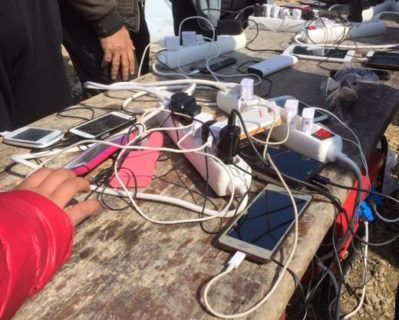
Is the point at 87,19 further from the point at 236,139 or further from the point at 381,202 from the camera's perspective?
the point at 381,202

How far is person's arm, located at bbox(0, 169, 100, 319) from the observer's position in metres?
0.51

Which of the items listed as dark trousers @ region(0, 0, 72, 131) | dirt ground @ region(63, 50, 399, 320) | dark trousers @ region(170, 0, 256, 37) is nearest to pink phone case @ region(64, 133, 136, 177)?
dark trousers @ region(0, 0, 72, 131)

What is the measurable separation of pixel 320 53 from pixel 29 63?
1.00 metres

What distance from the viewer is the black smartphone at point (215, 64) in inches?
53.5

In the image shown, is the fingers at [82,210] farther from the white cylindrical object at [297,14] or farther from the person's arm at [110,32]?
the white cylindrical object at [297,14]

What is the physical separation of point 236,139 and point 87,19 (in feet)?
3.45

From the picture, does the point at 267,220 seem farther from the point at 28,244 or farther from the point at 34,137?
the point at 34,137

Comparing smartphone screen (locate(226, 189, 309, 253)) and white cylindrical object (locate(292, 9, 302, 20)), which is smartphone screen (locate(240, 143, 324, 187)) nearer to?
smartphone screen (locate(226, 189, 309, 253))

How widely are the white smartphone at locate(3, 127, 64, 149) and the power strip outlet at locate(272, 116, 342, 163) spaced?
1.70 ft

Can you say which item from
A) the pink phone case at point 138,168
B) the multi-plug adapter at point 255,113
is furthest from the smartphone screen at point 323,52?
the pink phone case at point 138,168

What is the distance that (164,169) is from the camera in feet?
2.78

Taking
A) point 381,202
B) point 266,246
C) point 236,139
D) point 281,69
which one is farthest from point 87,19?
point 381,202

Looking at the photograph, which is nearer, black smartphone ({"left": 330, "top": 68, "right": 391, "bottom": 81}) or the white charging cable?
the white charging cable

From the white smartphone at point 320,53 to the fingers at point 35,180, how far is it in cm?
103
